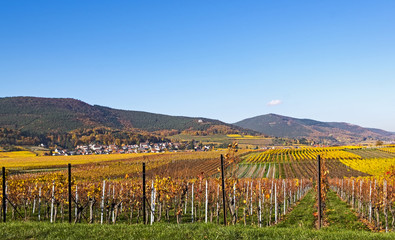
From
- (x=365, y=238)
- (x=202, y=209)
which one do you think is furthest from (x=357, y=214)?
(x=365, y=238)

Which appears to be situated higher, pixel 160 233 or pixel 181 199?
pixel 160 233

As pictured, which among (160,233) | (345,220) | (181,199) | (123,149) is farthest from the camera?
(123,149)

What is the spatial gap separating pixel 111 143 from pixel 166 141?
109ft

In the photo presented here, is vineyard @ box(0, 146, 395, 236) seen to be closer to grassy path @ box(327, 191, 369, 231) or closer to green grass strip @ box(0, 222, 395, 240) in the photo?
grassy path @ box(327, 191, 369, 231)

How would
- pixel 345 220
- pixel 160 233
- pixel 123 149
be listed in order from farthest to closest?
1. pixel 123 149
2. pixel 345 220
3. pixel 160 233

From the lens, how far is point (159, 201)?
17203 mm

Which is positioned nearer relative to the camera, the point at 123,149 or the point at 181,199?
the point at 181,199

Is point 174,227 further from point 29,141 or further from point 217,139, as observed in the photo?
point 217,139

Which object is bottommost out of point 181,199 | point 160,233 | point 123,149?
point 123,149

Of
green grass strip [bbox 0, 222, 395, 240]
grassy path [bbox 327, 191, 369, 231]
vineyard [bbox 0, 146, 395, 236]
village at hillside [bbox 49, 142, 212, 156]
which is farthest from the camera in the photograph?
village at hillside [bbox 49, 142, 212, 156]

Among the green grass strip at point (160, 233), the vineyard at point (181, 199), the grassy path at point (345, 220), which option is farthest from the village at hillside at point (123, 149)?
the green grass strip at point (160, 233)

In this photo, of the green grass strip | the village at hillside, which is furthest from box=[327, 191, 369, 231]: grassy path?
the village at hillside

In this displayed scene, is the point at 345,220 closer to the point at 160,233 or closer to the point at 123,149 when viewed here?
the point at 160,233

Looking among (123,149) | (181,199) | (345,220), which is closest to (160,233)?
(181,199)
